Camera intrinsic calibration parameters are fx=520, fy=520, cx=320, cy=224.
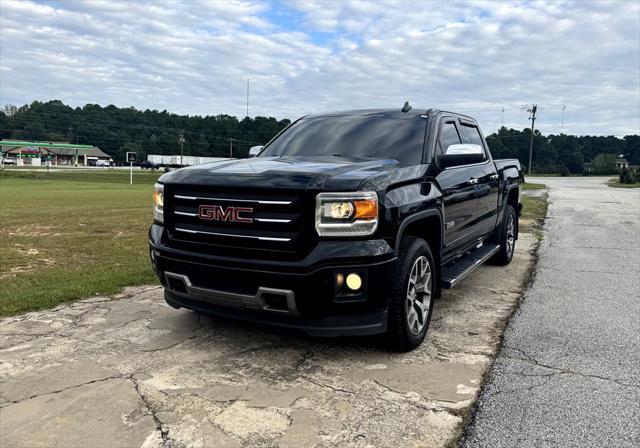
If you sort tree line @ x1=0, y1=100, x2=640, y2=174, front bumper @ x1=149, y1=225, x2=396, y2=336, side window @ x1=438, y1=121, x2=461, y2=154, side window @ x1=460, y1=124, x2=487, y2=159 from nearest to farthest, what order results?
front bumper @ x1=149, y1=225, x2=396, y2=336
side window @ x1=438, y1=121, x2=461, y2=154
side window @ x1=460, y1=124, x2=487, y2=159
tree line @ x1=0, y1=100, x2=640, y2=174

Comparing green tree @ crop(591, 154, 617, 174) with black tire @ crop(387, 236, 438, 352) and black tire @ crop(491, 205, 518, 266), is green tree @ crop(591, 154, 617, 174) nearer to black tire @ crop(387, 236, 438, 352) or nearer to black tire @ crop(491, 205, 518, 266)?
black tire @ crop(491, 205, 518, 266)

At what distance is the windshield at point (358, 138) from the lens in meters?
4.57

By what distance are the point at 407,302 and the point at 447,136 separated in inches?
83.5

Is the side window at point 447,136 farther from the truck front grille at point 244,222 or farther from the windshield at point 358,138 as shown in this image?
the truck front grille at point 244,222

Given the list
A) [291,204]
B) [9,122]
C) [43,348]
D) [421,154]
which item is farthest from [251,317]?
[9,122]

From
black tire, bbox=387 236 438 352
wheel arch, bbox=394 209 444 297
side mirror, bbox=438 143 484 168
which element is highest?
side mirror, bbox=438 143 484 168

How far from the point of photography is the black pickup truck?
11.1 ft

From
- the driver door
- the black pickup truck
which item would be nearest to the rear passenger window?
the driver door

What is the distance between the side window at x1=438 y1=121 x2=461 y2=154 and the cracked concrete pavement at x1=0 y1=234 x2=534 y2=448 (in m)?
1.59

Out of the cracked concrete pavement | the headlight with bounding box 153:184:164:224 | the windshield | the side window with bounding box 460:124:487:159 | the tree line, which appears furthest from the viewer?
the tree line

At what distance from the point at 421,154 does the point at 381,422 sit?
240 cm

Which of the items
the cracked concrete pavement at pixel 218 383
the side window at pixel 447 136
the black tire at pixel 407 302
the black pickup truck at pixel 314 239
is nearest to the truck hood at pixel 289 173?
the black pickup truck at pixel 314 239

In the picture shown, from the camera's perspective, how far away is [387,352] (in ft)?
12.9

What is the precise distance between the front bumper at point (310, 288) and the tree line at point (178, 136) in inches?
3469
